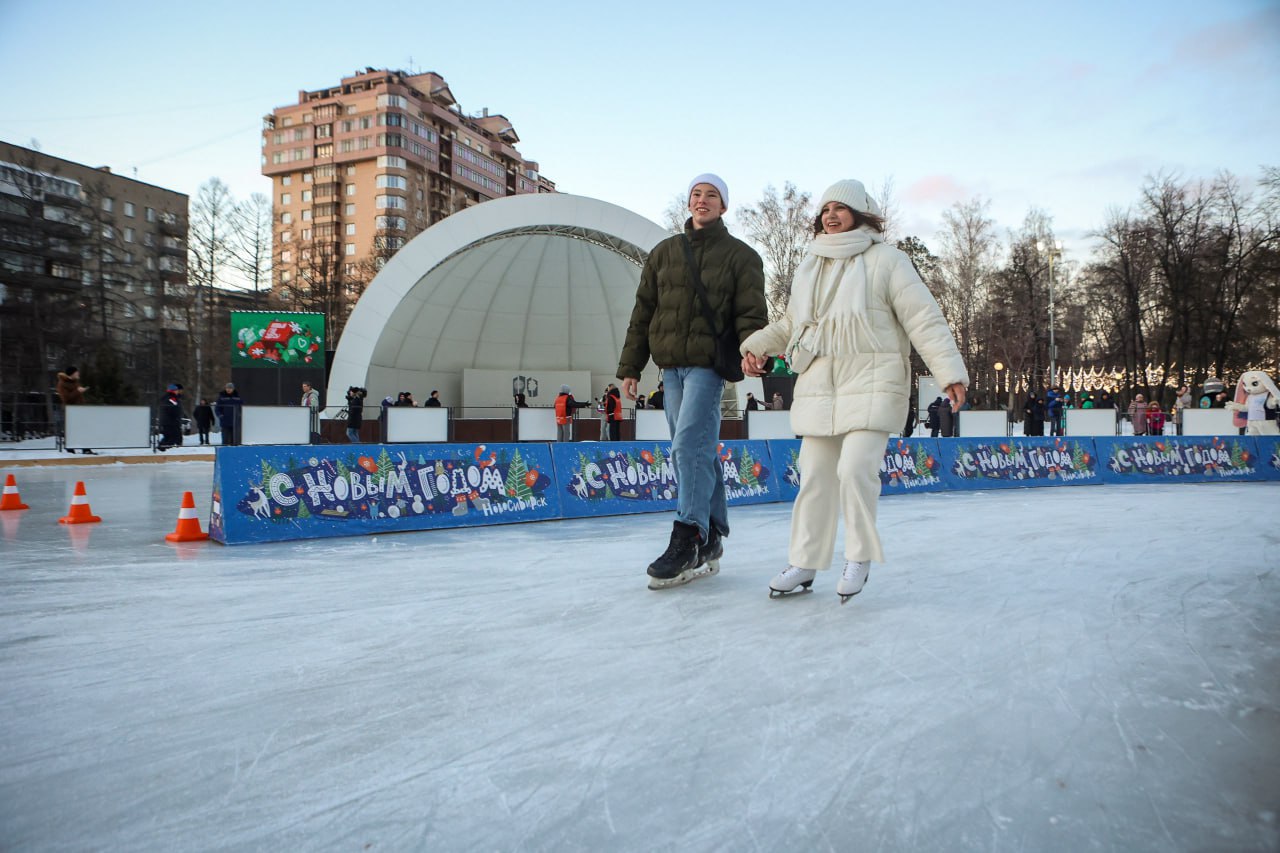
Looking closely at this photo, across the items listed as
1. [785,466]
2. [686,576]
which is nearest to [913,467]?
[785,466]

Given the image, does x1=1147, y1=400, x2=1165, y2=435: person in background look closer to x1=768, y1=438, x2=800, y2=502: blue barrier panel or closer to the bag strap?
x1=768, y1=438, x2=800, y2=502: blue barrier panel

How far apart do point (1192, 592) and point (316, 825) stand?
358 centimetres

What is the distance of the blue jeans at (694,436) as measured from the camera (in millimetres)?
3709

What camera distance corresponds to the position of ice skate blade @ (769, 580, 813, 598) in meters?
3.40

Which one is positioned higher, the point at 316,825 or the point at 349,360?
the point at 349,360

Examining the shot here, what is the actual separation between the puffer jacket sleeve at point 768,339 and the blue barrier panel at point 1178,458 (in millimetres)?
9677

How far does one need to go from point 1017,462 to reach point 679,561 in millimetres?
8494

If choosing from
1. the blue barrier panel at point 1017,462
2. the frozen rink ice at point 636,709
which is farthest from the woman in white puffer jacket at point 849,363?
the blue barrier panel at point 1017,462

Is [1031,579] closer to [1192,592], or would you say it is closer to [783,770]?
[1192,592]

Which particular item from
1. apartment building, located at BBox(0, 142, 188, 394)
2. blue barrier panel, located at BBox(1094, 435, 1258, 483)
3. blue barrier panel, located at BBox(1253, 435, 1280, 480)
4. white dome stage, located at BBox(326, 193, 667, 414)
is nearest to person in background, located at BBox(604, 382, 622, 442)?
white dome stage, located at BBox(326, 193, 667, 414)

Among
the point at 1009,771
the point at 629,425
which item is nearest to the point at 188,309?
the point at 629,425

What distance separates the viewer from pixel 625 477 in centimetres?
734

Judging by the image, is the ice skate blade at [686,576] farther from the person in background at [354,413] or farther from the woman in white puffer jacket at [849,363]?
the person in background at [354,413]

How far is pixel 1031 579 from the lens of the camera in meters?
3.81
